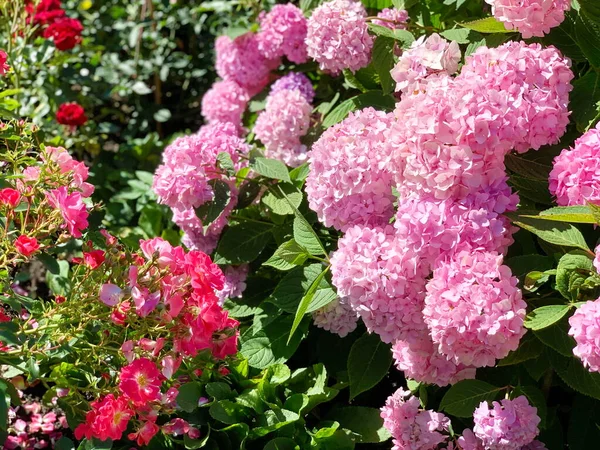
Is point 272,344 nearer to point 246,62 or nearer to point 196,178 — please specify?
point 196,178

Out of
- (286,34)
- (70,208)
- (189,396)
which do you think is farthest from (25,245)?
(286,34)

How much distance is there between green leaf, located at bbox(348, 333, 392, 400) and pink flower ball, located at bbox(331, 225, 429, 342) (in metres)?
0.31

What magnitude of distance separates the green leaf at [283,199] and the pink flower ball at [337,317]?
275 mm

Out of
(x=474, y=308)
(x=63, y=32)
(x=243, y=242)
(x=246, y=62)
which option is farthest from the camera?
(x=63, y=32)

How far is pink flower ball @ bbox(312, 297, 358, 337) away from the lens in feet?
6.91

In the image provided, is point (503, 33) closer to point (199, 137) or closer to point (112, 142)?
point (199, 137)

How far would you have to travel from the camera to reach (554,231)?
1.65 m

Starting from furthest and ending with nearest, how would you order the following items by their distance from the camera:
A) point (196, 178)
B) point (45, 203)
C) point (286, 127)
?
point (286, 127) → point (196, 178) → point (45, 203)

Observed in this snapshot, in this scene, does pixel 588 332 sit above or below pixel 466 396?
above

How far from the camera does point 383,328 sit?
1732 millimetres

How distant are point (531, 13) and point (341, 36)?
0.66 m

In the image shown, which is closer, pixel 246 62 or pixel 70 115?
pixel 246 62

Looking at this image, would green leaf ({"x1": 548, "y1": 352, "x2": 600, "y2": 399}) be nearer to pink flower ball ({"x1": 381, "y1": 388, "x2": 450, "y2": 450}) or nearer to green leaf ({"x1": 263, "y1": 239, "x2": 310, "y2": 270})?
pink flower ball ({"x1": 381, "y1": 388, "x2": 450, "y2": 450})

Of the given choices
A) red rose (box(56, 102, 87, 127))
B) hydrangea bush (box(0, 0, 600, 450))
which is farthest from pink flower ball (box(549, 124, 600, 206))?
red rose (box(56, 102, 87, 127))
